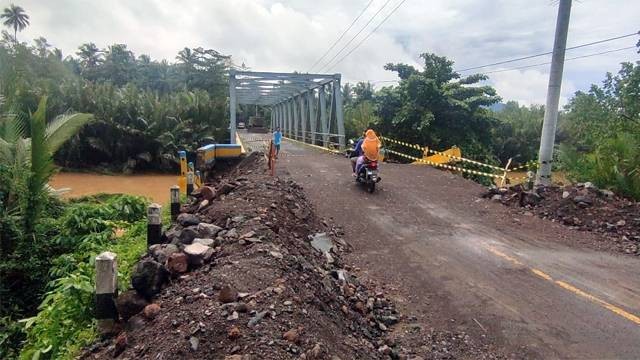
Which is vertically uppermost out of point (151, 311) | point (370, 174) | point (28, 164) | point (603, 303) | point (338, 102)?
point (338, 102)

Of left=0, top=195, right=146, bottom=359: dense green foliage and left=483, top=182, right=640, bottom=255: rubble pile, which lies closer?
left=0, top=195, right=146, bottom=359: dense green foliage

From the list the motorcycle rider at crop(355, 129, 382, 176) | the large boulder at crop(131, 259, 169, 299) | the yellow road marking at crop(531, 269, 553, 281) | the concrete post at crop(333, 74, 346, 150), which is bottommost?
the yellow road marking at crop(531, 269, 553, 281)

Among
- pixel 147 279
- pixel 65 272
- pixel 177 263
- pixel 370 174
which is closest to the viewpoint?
pixel 147 279

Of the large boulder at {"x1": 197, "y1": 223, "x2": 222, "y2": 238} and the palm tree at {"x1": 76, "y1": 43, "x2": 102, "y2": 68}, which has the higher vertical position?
the palm tree at {"x1": 76, "y1": 43, "x2": 102, "y2": 68}

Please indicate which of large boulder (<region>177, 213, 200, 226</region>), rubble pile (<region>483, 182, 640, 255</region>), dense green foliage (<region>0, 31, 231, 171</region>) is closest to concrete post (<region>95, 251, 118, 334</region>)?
large boulder (<region>177, 213, 200, 226</region>)

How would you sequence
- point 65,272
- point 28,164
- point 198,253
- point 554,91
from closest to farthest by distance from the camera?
point 198,253
point 65,272
point 28,164
point 554,91

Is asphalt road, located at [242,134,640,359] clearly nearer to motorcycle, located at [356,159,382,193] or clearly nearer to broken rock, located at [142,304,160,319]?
motorcycle, located at [356,159,382,193]

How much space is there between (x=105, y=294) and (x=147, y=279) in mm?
358

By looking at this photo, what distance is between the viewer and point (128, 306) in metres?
3.93

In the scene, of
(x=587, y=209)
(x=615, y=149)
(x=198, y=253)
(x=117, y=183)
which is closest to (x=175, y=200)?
(x=198, y=253)

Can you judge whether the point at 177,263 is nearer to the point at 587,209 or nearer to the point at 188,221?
the point at 188,221

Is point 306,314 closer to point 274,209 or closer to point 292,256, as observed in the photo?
point 292,256

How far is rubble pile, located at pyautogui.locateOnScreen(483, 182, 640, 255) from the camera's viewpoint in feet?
25.0

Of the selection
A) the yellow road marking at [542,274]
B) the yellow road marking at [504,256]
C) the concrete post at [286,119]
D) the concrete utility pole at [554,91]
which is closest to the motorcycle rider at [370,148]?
the concrete utility pole at [554,91]
